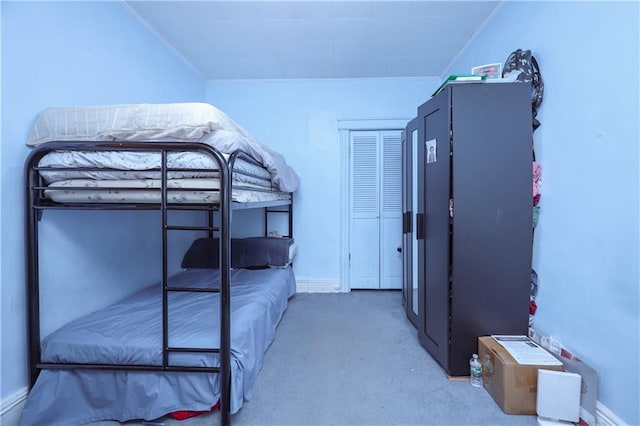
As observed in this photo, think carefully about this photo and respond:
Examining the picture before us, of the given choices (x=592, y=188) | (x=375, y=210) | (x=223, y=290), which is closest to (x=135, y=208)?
(x=223, y=290)

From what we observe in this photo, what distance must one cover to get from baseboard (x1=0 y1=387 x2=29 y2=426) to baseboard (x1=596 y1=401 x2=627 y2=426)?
284cm

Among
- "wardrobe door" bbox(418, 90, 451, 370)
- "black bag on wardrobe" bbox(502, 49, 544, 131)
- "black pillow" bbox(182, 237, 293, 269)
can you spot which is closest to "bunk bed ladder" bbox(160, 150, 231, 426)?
"wardrobe door" bbox(418, 90, 451, 370)

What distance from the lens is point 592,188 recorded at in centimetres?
138

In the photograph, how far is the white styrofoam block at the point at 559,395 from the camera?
1343mm

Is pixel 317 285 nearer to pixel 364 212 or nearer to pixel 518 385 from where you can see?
pixel 364 212

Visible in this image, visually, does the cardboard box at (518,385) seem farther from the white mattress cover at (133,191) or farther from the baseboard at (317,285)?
the baseboard at (317,285)

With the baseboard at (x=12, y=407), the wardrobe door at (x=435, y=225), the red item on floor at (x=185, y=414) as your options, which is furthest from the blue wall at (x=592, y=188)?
the baseboard at (x=12, y=407)

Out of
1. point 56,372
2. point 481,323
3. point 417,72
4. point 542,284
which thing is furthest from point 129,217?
point 417,72

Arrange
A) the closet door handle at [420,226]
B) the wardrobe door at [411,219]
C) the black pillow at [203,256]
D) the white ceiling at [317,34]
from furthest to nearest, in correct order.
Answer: the black pillow at [203,256] → the wardrobe door at [411,219] → the white ceiling at [317,34] → the closet door handle at [420,226]

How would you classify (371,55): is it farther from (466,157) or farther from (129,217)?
(129,217)

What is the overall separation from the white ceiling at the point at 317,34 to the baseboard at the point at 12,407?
8.55 feet

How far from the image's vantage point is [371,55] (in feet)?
9.27

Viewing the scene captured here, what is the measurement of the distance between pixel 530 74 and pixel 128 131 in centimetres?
235

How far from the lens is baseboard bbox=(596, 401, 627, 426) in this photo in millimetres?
1256
